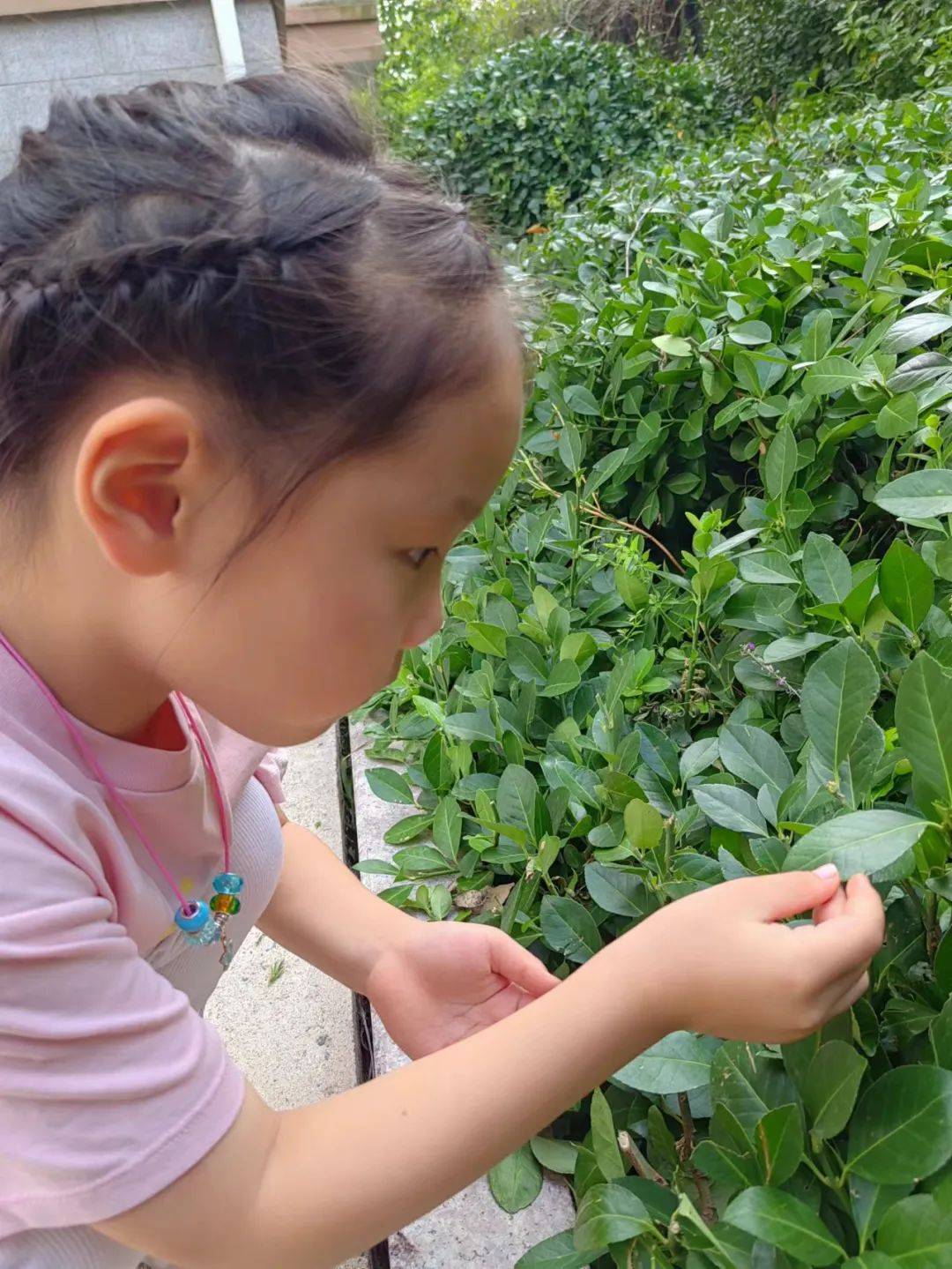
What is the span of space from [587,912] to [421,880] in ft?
1.34

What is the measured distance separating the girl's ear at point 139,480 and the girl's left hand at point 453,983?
0.59 m

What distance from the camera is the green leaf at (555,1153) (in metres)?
1.12

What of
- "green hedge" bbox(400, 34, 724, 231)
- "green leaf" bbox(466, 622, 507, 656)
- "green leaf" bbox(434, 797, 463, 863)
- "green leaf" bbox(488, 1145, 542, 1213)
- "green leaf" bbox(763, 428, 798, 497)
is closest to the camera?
"green leaf" bbox(488, 1145, 542, 1213)

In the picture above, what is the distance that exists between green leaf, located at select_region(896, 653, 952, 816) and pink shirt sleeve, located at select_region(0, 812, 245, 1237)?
0.56 m

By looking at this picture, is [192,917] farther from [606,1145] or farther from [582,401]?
[582,401]

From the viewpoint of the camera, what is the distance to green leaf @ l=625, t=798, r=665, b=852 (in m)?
1.03

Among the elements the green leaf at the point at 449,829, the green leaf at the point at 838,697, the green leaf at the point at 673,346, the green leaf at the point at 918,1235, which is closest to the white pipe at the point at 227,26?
the green leaf at the point at 673,346

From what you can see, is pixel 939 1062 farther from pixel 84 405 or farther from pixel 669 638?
pixel 669 638

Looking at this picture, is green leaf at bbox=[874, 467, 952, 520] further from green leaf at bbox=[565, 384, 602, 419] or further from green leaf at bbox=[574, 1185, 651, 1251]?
green leaf at bbox=[565, 384, 602, 419]

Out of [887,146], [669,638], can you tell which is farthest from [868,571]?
[887,146]

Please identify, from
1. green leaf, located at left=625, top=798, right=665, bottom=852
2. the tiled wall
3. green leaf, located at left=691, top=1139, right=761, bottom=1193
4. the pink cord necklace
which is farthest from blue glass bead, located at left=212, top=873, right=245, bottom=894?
the tiled wall

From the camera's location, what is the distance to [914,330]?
4.49ft

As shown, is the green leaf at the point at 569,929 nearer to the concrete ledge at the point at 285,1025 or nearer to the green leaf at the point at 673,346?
the concrete ledge at the point at 285,1025

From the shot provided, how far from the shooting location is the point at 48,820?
0.78 metres
